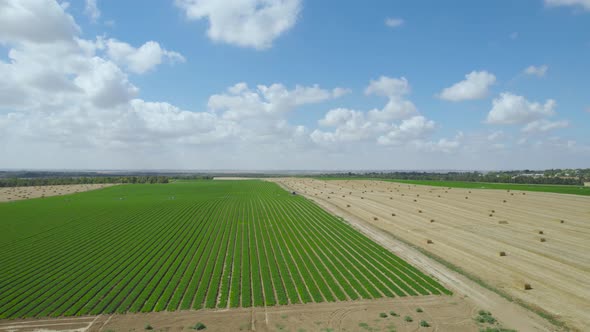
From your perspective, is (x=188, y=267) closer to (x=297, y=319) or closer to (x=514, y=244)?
(x=297, y=319)

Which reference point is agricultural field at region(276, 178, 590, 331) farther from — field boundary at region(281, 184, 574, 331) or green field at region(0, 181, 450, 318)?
green field at region(0, 181, 450, 318)

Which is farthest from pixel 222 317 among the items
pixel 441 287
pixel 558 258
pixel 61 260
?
pixel 558 258

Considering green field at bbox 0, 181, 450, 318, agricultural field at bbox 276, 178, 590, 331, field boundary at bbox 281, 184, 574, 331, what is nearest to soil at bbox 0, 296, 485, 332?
green field at bbox 0, 181, 450, 318

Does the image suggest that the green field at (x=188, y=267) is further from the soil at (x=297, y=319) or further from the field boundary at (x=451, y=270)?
the field boundary at (x=451, y=270)

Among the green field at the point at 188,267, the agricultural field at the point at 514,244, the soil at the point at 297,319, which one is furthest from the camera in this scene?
the agricultural field at the point at 514,244

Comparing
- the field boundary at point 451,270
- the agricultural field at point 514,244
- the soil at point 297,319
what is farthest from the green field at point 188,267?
the agricultural field at point 514,244

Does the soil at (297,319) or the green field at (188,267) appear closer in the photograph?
the soil at (297,319)

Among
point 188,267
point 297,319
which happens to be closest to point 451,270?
point 297,319
